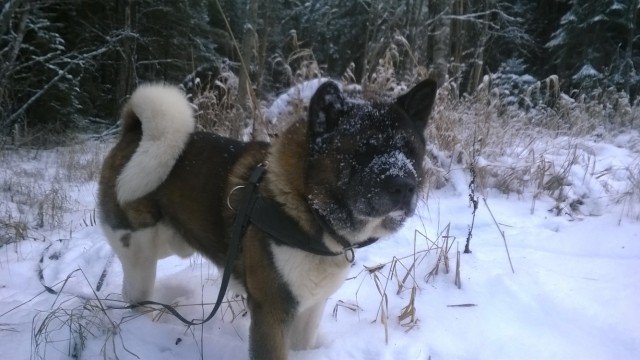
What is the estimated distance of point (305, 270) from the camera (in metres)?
2.04

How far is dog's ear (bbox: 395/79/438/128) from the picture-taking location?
2.09 m

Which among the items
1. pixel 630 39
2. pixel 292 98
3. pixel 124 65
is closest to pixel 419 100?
pixel 292 98

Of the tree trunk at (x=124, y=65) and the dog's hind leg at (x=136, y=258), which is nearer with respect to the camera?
the dog's hind leg at (x=136, y=258)

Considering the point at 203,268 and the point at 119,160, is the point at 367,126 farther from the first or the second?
the point at 203,268

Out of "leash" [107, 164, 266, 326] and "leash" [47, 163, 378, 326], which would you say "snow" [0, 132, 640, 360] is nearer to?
"leash" [107, 164, 266, 326]

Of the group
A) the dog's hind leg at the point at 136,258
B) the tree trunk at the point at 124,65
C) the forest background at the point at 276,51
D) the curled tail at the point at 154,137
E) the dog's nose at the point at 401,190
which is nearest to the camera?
the dog's nose at the point at 401,190

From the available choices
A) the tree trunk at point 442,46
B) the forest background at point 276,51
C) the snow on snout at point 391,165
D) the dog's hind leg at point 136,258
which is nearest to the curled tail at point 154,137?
the dog's hind leg at point 136,258

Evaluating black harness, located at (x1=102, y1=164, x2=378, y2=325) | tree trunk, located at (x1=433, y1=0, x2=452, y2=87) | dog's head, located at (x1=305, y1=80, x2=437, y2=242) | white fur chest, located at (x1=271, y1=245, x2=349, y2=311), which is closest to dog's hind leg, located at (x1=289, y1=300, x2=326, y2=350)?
white fur chest, located at (x1=271, y1=245, x2=349, y2=311)

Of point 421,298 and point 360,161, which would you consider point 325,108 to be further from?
point 421,298

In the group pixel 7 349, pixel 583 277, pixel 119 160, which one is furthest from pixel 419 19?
pixel 7 349

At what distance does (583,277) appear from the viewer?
3.07 m

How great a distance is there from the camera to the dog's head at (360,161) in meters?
1.82

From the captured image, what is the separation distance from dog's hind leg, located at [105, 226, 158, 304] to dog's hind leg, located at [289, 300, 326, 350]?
0.95 m

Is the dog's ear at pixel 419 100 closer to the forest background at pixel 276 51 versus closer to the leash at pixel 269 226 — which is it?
the leash at pixel 269 226
